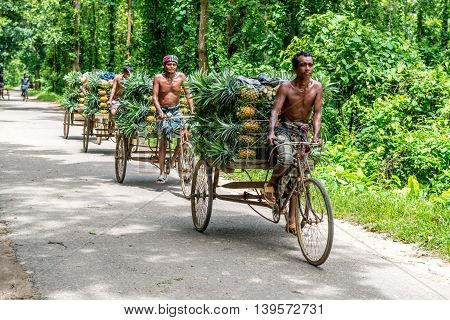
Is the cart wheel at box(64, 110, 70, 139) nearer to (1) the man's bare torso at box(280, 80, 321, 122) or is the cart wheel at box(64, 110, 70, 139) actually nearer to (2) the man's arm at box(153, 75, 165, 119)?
(2) the man's arm at box(153, 75, 165, 119)

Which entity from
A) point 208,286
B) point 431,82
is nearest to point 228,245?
point 208,286

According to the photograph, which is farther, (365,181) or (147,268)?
(365,181)

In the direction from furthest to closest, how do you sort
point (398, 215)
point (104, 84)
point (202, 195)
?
point (104, 84), point (398, 215), point (202, 195)

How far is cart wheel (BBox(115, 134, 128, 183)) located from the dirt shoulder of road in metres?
4.75

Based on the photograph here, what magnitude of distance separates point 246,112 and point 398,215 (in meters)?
2.81

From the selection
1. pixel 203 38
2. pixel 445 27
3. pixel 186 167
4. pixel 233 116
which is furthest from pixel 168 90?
pixel 445 27

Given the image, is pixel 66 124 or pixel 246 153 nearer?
pixel 246 153

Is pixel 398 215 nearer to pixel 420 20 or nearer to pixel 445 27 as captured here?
pixel 445 27

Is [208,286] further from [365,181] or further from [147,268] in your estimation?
[365,181]

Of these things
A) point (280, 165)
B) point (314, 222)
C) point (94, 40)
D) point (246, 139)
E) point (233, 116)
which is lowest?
point (314, 222)

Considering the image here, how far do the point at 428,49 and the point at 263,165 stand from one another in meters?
13.6

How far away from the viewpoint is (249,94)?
7.54 metres

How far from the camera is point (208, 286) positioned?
19.1 feet

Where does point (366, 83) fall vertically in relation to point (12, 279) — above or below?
above
